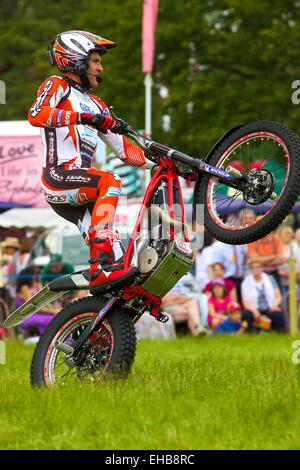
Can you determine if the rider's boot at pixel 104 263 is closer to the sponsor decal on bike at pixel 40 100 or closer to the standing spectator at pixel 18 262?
the sponsor decal on bike at pixel 40 100

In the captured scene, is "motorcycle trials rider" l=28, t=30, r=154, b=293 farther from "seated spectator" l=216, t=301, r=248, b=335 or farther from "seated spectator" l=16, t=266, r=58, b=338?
"seated spectator" l=16, t=266, r=58, b=338

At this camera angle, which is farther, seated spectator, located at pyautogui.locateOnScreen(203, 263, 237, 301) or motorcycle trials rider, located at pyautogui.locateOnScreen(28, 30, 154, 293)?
seated spectator, located at pyautogui.locateOnScreen(203, 263, 237, 301)

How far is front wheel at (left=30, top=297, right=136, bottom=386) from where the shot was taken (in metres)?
7.71

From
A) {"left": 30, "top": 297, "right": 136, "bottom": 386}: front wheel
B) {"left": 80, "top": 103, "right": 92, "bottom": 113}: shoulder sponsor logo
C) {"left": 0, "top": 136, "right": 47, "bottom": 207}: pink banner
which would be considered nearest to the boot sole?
{"left": 30, "top": 297, "right": 136, "bottom": 386}: front wheel

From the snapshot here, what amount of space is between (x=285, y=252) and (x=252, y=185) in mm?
9976

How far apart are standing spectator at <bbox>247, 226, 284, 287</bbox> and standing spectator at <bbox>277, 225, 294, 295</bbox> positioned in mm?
54

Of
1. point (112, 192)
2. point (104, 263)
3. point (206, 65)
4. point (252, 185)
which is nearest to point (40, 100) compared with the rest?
point (112, 192)

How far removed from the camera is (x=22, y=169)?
741 inches

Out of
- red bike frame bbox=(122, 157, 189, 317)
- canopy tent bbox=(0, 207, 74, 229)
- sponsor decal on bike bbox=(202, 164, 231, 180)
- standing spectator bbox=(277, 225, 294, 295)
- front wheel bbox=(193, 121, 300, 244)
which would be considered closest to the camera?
front wheel bbox=(193, 121, 300, 244)

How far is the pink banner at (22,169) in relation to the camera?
18828 mm

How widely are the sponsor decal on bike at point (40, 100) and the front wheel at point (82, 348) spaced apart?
148 cm
